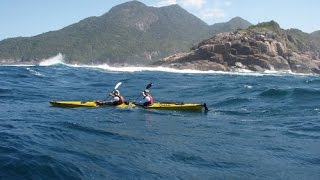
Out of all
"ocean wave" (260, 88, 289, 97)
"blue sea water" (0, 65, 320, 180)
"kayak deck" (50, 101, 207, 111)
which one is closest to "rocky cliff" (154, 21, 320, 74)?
"ocean wave" (260, 88, 289, 97)

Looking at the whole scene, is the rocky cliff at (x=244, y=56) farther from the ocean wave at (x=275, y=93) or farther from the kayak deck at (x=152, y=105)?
the kayak deck at (x=152, y=105)

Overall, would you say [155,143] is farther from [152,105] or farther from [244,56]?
[244,56]

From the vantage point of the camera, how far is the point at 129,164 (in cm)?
1394

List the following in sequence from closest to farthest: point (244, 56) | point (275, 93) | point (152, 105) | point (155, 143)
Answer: point (155, 143) < point (152, 105) < point (275, 93) < point (244, 56)

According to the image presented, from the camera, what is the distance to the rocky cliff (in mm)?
110875

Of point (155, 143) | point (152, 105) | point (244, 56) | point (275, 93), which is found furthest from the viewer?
point (244, 56)

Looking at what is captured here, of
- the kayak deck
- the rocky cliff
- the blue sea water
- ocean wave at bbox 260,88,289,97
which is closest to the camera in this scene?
the blue sea water

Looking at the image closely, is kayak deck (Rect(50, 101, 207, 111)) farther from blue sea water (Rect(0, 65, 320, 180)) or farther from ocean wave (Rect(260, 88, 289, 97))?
ocean wave (Rect(260, 88, 289, 97))

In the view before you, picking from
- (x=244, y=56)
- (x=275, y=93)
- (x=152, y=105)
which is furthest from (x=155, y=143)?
(x=244, y=56)

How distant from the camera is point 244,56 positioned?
111m

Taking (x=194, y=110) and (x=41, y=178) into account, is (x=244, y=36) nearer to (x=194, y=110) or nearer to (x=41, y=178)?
(x=194, y=110)

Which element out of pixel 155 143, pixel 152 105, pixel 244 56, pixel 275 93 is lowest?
pixel 155 143

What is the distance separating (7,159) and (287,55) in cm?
11490

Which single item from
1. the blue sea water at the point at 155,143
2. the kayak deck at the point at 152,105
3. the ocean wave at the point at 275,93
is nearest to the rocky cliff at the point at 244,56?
the ocean wave at the point at 275,93
